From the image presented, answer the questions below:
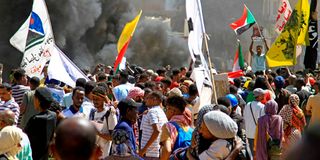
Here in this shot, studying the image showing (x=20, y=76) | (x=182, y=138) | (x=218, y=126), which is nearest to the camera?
(x=218, y=126)

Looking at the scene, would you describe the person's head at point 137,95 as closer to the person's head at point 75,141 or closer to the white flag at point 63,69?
the white flag at point 63,69

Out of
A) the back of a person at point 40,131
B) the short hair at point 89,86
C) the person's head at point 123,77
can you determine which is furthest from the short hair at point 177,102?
the person's head at point 123,77

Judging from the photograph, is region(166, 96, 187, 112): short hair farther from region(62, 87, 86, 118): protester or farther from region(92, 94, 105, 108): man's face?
region(62, 87, 86, 118): protester

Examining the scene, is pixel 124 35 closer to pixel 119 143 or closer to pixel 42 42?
pixel 42 42

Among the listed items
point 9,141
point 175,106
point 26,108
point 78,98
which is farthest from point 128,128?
point 26,108

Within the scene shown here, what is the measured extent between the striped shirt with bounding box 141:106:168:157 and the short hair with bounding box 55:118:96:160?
5057mm

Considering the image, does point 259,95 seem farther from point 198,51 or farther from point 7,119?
point 7,119

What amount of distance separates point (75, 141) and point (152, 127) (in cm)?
517

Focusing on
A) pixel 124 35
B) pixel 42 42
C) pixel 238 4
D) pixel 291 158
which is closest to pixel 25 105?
pixel 42 42

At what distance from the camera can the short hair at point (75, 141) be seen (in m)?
2.27

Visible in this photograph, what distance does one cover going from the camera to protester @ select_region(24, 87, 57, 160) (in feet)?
23.2

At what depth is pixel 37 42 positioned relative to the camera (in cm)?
1004

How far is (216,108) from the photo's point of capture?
611 cm

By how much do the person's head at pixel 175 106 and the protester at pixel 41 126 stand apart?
46.0 inches
